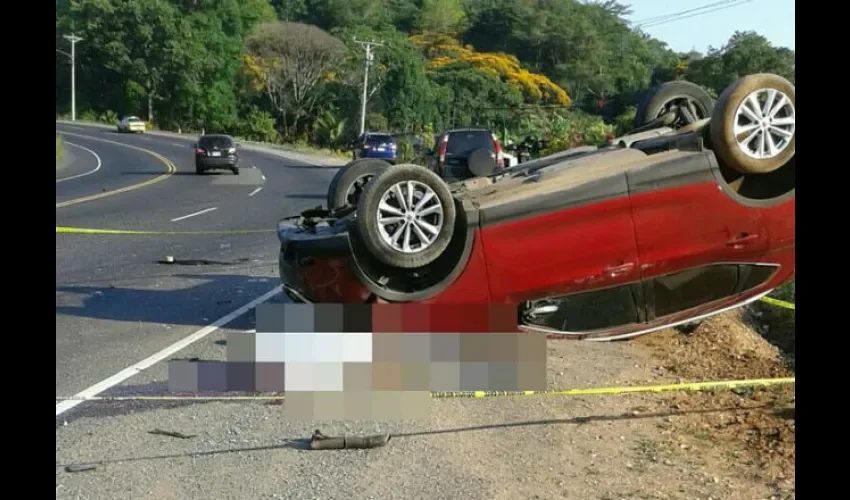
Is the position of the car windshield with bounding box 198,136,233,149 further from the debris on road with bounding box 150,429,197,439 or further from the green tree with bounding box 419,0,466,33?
the green tree with bounding box 419,0,466,33

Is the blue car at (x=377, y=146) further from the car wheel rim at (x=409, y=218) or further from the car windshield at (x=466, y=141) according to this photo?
the car wheel rim at (x=409, y=218)

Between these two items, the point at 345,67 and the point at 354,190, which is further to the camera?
the point at 345,67

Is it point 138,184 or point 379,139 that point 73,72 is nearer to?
point 379,139

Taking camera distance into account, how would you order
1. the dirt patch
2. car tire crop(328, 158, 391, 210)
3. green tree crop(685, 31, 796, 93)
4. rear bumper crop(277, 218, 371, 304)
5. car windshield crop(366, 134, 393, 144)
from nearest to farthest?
the dirt patch, rear bumper crop(277, 218, 371, 304), car tire crop(328, 158, 391, 210), green tree crop(685, 31, 796, 93), car windshield crop(366, 134, 393, 144)

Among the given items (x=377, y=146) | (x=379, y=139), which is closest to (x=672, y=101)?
(x=377, y=146)

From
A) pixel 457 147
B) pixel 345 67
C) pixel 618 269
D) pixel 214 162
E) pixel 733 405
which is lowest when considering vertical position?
pixel 733 405

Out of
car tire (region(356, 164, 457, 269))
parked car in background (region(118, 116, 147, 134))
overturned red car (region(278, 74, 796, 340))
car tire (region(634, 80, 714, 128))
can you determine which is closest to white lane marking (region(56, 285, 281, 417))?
overturned red car (region(278, 74, 796, 340))

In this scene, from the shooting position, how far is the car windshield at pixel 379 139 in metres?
40.2

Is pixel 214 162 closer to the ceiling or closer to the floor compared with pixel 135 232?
closer to the ceiling

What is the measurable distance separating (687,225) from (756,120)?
2.29 feet

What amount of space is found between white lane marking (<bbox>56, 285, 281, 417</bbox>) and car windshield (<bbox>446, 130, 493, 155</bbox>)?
32.0ft

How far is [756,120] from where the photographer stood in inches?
210

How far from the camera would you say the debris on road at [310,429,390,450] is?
511 centimetres
